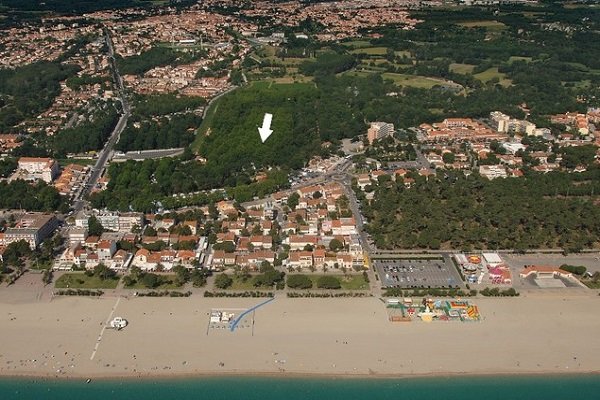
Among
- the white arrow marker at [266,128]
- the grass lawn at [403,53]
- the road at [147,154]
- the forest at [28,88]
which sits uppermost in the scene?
the white arrow marker at [266,128]

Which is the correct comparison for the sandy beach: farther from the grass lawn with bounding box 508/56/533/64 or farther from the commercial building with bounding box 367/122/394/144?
the grass lawn with bounding box 508/56/533/64

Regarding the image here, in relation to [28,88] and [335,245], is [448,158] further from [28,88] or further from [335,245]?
[28,88]

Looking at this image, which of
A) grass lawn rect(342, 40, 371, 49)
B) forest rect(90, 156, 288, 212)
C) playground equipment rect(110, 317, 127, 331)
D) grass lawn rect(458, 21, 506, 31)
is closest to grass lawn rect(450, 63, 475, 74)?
grass lawn rect(342, 40, 371, 49)

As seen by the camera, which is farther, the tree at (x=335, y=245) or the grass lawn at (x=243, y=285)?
the tree at (x=335, y=245)

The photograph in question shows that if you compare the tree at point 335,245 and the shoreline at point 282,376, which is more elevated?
the tree at point 335,245

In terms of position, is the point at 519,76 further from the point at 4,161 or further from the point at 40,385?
the point at 40,385

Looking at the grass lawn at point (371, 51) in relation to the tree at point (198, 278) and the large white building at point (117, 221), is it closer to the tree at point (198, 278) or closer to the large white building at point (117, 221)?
the large white building at point (117, 221)

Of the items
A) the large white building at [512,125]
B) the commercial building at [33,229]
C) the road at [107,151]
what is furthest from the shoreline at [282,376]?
the large white building at [512,125]

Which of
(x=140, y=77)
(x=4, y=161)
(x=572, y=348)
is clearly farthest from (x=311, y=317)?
(x=140, y=77)

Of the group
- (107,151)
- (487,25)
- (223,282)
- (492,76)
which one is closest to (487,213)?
(223,282)
